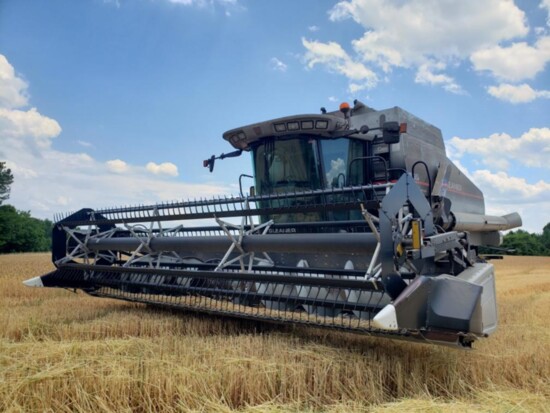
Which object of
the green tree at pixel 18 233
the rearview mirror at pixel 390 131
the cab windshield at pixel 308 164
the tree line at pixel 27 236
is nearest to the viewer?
the rearview mirror at pixel 390 131

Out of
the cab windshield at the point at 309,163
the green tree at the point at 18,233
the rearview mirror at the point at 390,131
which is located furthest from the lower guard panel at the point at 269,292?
the green tree at the point at 18,233

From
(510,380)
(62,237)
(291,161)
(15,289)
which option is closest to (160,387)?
(510,380)

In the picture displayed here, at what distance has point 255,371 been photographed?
8.50 ft

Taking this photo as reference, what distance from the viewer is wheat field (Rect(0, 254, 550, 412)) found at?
2.28 m

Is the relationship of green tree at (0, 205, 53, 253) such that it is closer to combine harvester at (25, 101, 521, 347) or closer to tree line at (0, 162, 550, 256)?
tree line at (0, 162, 550, 256)

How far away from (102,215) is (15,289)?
9.32ft

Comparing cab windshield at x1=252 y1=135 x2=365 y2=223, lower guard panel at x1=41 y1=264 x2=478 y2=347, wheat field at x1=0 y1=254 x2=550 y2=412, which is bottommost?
wheat field at x1=0 y1=254 x2=550 y2=412

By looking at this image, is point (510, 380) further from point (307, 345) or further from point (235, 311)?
point (235, 311)

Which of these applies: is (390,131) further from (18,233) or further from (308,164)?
(18,233)

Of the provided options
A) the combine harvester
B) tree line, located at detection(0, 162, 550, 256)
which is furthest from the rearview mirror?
tree line, located at detection(0, 162, 550, 256)

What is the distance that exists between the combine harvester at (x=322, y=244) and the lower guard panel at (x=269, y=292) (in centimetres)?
1

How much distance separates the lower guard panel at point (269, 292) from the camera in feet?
9.47

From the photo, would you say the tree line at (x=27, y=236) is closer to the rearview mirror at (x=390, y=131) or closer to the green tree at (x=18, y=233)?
the green tree at (x=18, y=233)

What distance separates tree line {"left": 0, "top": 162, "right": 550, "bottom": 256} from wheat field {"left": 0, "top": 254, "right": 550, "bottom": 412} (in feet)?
87.0
